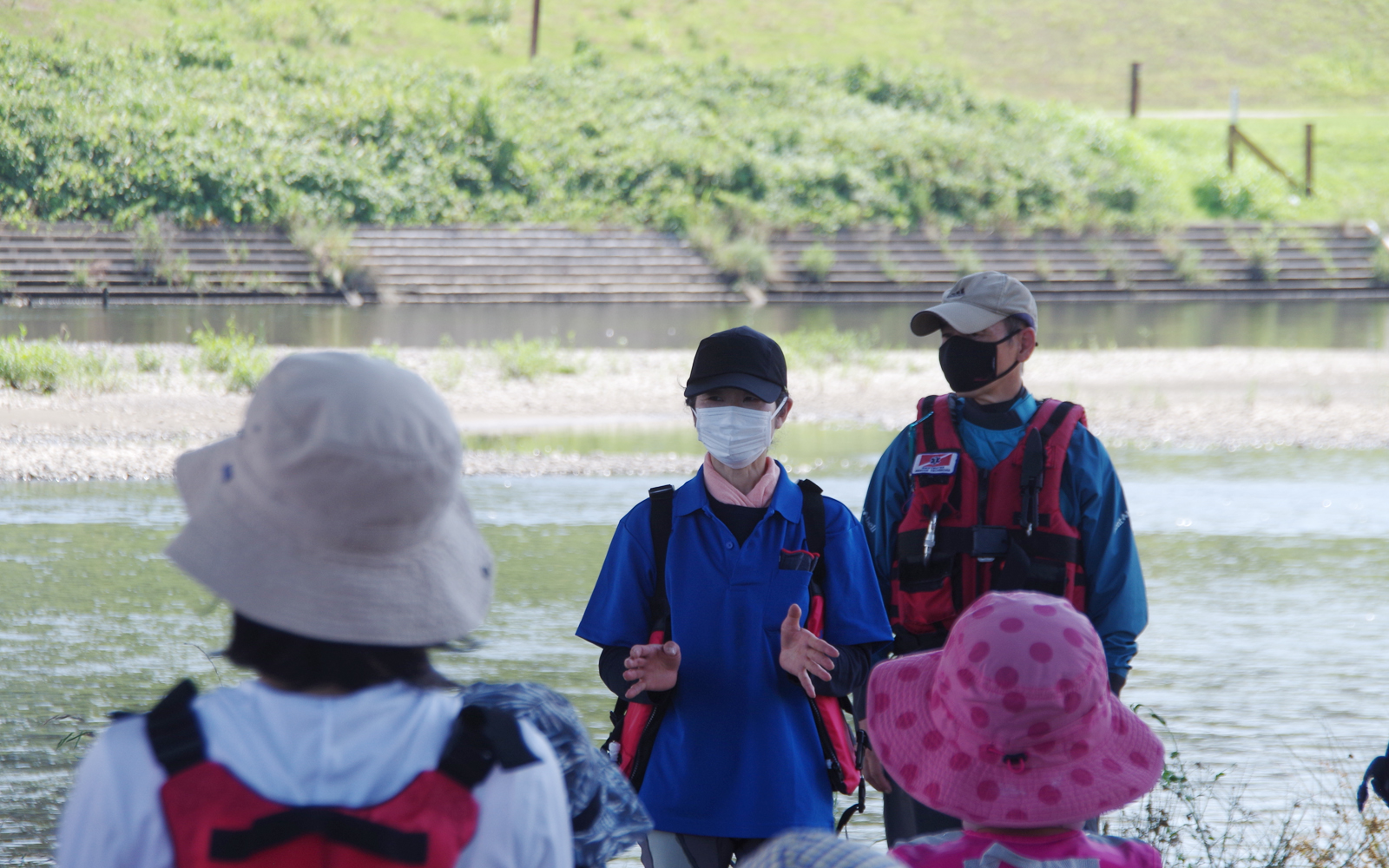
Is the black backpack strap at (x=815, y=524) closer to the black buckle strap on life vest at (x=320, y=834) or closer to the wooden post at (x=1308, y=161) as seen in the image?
the black buckle strap on life vest at (x=320, y=834)

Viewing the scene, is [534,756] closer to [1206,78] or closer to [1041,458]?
[1041,458]

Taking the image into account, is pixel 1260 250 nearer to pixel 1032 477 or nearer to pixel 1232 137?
pixel 1232 137

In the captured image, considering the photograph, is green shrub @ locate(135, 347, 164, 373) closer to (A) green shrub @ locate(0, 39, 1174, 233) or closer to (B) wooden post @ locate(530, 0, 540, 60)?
(A) green shrub @ locate(0, 39, 1174, 233)

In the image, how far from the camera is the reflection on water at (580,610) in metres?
6.40

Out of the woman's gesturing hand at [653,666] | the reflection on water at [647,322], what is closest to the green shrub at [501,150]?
the reflection on water at [647,322]

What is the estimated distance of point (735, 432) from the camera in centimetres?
314

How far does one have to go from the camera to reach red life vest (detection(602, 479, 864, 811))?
300 cm

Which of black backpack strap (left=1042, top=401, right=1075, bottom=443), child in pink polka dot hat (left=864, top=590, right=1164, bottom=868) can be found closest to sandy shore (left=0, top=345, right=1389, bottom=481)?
black backpack strap (left=1042, top=401, right=1075, bottom=443)

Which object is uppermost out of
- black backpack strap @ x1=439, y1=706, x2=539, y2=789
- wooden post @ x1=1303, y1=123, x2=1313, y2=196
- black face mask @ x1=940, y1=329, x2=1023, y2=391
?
wooden post @ x1=1303, y1=123, x2=1313, y2=196

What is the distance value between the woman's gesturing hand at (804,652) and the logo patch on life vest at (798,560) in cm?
14

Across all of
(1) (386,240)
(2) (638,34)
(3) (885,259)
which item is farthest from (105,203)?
(2) (638,34)

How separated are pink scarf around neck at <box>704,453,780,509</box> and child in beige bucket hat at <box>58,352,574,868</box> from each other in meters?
1.67

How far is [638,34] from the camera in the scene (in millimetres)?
50094

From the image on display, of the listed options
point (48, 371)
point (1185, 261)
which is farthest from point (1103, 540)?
point (1185, 261)
